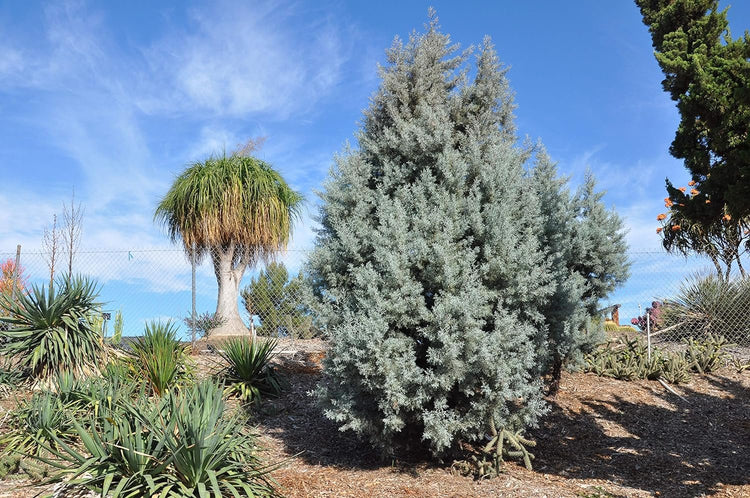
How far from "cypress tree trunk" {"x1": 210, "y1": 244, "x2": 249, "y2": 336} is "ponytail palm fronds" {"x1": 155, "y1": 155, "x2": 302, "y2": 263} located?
0.19 meters

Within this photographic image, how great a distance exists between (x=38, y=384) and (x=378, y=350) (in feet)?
17.0

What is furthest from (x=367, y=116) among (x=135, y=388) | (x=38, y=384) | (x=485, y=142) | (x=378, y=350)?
(x=38, y=384)

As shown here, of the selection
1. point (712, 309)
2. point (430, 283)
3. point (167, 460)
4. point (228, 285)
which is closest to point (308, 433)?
point (430, 283)

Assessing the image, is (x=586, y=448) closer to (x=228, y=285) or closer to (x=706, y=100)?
(x=706, y=100)

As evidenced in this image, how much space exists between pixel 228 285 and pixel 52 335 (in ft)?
13.4

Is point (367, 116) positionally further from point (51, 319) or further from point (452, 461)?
point (51, 319)

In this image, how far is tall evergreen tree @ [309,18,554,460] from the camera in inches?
196

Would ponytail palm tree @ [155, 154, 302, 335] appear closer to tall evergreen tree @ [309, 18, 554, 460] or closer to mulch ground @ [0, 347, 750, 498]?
mulch ground @ [0, 347, 750, 498]

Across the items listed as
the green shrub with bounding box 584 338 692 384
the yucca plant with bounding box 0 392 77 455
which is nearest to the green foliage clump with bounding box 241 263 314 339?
the yucca plant with bounding box 0 392 77 455

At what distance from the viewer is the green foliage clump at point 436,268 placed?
16.4 feet

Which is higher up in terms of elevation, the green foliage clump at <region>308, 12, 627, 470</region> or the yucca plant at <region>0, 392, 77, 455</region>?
the green foliage clump at <region>308, 12, 627, 470</region>

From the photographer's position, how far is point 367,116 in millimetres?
6379

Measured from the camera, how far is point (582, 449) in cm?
655

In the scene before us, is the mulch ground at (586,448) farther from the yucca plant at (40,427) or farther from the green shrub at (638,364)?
the yucca plant at (40,427)
